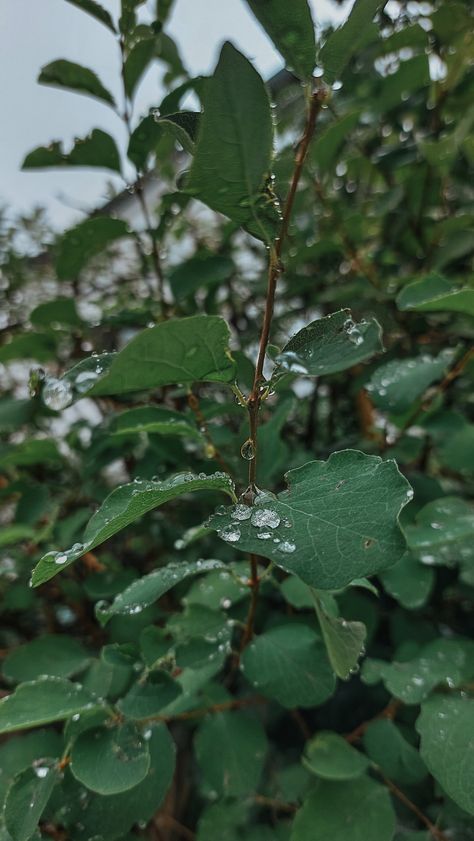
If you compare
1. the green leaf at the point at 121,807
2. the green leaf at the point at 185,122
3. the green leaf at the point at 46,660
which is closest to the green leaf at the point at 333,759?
the green leaf at the point at 121,807

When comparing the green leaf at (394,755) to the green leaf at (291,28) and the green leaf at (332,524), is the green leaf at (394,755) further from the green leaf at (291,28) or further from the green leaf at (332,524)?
the green leaf at (291,28)

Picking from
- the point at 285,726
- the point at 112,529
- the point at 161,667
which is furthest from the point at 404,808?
the point at 112,529

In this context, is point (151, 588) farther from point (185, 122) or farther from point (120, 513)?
point (185, 122)

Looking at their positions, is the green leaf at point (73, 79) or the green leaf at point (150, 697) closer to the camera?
the green leaf at point (150, 697)

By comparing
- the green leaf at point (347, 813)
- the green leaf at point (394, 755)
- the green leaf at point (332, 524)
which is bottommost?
the green leaf at point (394, 755)

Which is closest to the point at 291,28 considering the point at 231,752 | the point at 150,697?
the point at 150,697

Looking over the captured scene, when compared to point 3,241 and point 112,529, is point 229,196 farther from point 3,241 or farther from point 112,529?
point 3,241
